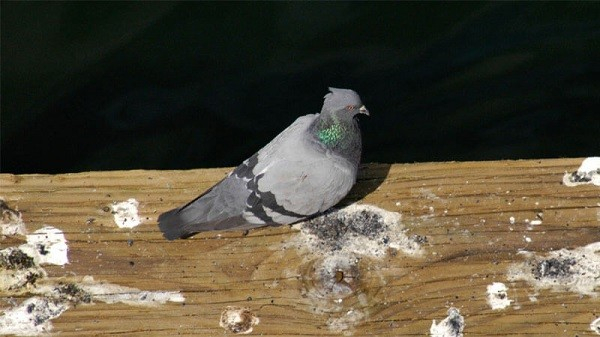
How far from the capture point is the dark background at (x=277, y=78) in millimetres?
5945

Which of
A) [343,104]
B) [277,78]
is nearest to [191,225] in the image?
[343,104]

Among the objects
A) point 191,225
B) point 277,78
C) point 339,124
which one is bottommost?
point 191,225

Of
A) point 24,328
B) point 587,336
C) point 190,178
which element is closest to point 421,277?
point 587,336

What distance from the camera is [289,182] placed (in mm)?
4125

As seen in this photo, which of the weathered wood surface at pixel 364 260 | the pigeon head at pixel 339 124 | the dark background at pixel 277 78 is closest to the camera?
the weathered wood surface at pixel 364 260

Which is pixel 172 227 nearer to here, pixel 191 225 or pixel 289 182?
pixel 191 225

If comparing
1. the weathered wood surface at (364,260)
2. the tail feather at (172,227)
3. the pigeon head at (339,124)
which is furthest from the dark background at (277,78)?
the tail feather at (172,227)

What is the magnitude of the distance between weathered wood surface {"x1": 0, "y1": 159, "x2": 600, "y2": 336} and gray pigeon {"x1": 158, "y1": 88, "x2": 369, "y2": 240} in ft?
0.46

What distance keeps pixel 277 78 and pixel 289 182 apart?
2.17 m

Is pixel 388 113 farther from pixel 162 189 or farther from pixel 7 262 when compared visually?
pixel 7 262

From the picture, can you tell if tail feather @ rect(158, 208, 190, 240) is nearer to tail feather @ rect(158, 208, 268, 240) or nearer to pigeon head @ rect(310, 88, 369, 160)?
tail feather @ rect(158, 208, 268, 240)

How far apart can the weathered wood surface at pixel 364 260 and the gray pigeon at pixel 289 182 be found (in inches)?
5.5

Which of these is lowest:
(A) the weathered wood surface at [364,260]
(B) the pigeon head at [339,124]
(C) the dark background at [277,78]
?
(A) the weathered wood surface at [364,260]

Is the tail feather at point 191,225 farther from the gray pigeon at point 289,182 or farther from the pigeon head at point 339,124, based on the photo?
the pigeon head at point 339,124
